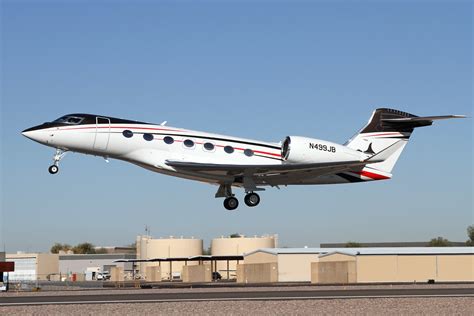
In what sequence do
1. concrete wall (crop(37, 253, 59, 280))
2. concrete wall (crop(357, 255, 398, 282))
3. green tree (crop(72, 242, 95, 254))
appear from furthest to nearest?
1. green tree (crop(72, 242, 95, 254))
2. concrete wall (crop(37, 253, 59, 280))
3. concrete wall (crop(357, 255, 398, 282))

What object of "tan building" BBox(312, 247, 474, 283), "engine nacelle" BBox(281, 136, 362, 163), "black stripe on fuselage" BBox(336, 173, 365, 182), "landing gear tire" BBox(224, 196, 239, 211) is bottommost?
"tan building" BBox(312, 247, 474, 283)

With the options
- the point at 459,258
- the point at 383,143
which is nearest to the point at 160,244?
the point at 459,258

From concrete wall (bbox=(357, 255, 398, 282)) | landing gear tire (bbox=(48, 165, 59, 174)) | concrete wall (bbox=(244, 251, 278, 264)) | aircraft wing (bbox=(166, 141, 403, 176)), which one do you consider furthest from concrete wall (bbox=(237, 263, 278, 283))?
landing gear tire (bbox=(48, 165, 59, 174))

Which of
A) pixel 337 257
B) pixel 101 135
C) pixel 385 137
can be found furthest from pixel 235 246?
pixel 101 135

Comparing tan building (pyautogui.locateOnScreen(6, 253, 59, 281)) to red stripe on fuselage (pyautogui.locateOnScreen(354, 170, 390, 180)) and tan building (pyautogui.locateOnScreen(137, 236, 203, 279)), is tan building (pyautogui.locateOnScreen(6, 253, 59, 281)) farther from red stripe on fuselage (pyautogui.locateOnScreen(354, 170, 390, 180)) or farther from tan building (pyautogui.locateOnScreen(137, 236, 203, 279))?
red stripe on fuselage (pyautogui.locateOnScreen(354, 170, 390, 180))

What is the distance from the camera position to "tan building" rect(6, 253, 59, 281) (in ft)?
374

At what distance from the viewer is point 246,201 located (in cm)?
3988

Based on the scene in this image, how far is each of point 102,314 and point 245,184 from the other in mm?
12847

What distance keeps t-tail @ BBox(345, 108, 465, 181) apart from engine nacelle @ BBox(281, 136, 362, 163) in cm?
289

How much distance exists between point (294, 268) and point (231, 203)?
35.0 metres

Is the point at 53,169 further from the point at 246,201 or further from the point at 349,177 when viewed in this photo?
the point at 349,177

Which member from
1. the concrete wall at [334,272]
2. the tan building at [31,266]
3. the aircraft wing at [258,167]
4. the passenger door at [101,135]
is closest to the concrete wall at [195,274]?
the concrete wall at [334,272]

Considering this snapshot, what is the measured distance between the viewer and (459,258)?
66.9 metres

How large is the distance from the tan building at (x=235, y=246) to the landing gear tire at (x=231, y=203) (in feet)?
183
